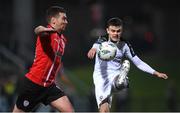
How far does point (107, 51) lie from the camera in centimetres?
1220

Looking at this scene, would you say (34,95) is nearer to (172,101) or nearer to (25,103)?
(25,103)

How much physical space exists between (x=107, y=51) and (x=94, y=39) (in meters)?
21.7

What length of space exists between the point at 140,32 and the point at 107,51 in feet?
81.9

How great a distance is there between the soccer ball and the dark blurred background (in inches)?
383

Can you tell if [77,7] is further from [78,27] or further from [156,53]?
[156,53]

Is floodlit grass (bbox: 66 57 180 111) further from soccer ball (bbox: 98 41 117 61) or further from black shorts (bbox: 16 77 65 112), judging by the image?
black shorts (bbox: 16 77 65 112)

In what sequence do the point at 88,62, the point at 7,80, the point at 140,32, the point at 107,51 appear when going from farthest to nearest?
the point at 140,32
the point at 88,62
the point at 7,80
the point at 107,51

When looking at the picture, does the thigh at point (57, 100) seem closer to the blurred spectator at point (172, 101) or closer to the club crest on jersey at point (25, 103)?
the club crest on jersey at point (25, 103)

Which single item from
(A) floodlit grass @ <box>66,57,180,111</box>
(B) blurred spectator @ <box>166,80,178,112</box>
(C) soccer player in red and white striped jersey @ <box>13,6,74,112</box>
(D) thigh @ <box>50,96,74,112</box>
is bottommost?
(A) floodlit grass @ <box>66,57,180,111</box>

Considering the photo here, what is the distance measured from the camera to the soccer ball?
40.1 ft

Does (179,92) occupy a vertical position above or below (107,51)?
below

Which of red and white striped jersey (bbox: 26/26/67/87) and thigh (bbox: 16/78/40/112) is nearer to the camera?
red and white striped jersey (bbox: 26/26/67/87)

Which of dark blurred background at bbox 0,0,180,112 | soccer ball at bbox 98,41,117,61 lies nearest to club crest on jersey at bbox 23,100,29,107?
soccer ball at bbox 98,41,117,61

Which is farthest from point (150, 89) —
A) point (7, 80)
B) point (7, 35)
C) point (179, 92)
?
point (7, 80)
